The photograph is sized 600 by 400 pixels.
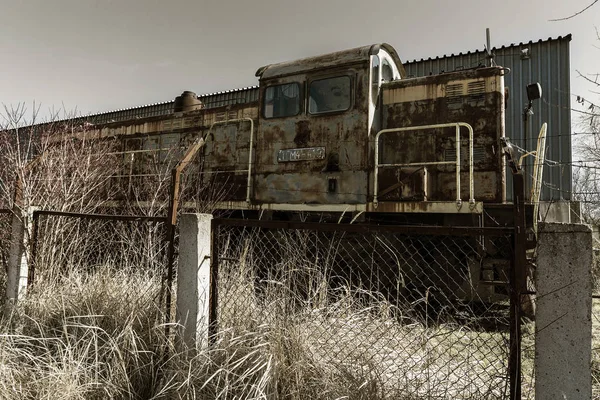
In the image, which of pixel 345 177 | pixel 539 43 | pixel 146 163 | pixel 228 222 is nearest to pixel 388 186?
pixel 345 177

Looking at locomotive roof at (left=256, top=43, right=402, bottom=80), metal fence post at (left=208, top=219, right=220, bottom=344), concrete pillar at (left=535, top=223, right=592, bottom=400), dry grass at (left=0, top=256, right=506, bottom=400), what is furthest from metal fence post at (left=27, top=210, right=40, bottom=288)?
concrete pillar at (left=535, top=223, right=592, bottom=400)

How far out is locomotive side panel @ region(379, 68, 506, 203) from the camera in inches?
209

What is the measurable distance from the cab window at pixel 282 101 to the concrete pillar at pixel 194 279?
362 centimetres

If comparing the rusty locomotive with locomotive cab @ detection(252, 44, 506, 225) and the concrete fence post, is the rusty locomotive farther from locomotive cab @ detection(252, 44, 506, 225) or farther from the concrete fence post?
the concrete fence post

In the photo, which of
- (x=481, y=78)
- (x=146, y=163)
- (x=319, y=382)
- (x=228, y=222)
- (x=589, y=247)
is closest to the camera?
(x=589, y=247)

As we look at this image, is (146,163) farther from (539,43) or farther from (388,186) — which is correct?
(539,43)

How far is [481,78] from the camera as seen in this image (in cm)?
546

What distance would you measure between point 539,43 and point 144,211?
35.4 feet

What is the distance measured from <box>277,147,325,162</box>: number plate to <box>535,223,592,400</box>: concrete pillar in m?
4.14

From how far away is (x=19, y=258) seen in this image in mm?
4195

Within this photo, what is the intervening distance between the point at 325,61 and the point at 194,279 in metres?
4.24

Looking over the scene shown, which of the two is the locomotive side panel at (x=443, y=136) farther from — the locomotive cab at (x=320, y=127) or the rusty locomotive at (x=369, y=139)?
the locomotive cab at (x=320, y=127)

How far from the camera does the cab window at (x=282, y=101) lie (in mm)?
6160

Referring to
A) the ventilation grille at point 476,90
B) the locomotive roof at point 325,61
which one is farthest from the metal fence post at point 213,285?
the ventilation grille at point 476,90
